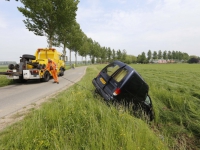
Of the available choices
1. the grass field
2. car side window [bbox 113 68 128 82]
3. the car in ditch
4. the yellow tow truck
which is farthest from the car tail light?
the yellow tow truck

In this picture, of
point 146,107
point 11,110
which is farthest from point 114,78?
point 11,110

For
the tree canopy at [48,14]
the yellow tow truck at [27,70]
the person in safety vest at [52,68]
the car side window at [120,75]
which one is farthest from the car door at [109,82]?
the tree canopy at [48,14]

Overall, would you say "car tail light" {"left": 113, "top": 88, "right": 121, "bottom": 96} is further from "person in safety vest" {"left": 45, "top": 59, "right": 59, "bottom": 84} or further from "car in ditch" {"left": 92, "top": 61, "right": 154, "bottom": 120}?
"person in safety vest" {"left": 45, "top": 59, "right": 59, "bottom": 84}

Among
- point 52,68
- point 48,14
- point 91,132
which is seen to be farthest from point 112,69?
point 48,14

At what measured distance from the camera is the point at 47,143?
7.25ft

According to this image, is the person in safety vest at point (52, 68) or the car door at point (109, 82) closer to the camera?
the car door at point (109, 82)

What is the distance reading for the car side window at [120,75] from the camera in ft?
14.0

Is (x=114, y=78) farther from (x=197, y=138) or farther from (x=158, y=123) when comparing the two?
(x=197, y=138)

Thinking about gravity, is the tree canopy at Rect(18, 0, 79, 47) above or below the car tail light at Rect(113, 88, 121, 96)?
above

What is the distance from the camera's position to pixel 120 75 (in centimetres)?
441

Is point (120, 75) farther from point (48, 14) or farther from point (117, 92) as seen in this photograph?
point (48, 14)

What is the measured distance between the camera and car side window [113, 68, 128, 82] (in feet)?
14.0

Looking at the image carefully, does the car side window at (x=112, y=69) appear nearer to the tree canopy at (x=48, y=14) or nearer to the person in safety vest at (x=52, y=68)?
the person in safety vest at (x=52, y=68)

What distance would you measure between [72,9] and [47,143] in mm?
20443
